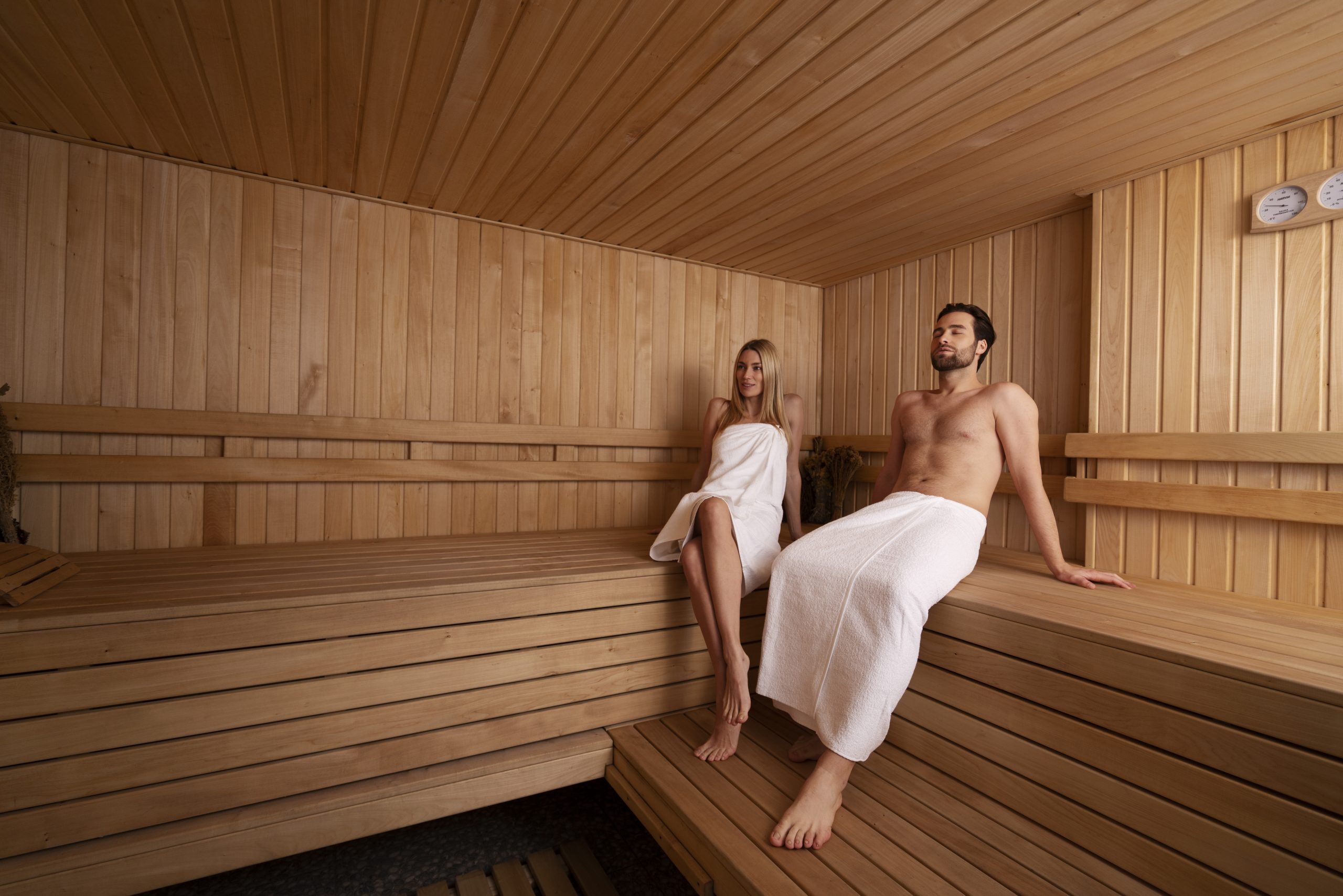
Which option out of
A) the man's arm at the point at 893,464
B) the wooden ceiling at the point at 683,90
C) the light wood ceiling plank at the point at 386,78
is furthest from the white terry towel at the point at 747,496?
the light wood ceiling plank at the point at 386,78

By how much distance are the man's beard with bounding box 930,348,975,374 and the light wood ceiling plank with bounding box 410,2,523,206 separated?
170 cm

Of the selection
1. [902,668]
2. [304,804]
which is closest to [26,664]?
[304,804]

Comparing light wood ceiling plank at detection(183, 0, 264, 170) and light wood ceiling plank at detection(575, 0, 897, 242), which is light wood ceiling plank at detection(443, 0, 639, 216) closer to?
light wood ceiling plank at detection(575, 0, 897, 242)

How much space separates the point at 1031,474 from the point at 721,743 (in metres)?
1.29

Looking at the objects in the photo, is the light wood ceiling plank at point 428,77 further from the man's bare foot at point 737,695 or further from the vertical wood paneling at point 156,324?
the man's bare foot at point 737,695

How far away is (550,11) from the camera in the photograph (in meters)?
1.47

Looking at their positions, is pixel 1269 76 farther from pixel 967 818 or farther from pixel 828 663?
pixel 967 818

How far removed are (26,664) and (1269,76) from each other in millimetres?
3316

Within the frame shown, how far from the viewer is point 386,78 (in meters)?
1.73

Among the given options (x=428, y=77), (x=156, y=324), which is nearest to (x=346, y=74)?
(x=428, y=77)

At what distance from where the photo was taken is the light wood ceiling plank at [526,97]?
151cm

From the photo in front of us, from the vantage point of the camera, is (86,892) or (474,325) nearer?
(86,892)

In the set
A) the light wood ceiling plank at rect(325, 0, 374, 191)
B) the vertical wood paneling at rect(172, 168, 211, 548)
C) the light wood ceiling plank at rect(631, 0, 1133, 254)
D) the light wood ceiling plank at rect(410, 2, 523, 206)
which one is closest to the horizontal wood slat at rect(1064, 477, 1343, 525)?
the light wood ceiling plank at rect(631, 0, 1133, 254)

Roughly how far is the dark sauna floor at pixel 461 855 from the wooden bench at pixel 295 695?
259mm
